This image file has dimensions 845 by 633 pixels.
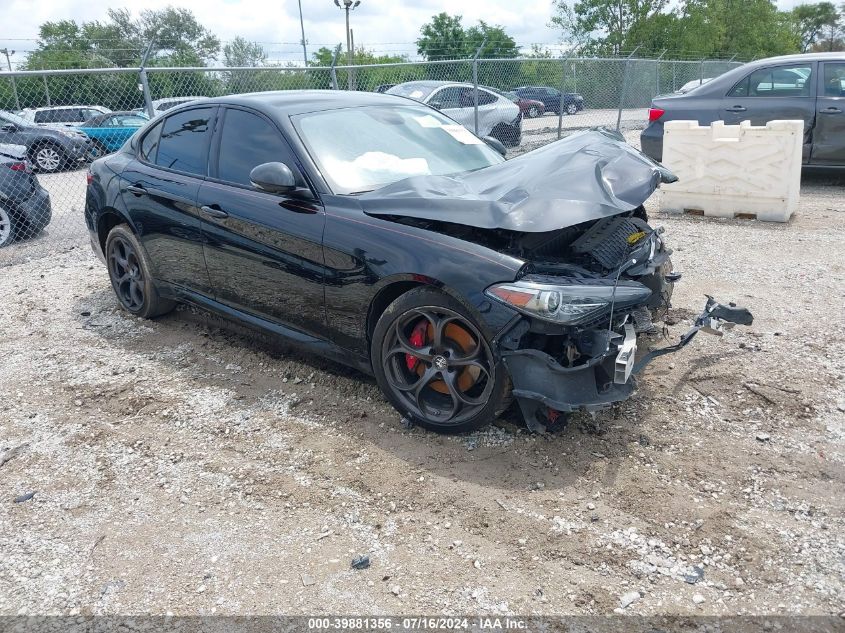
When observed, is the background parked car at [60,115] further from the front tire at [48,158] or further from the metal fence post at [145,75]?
the metal fence post at [145,75]

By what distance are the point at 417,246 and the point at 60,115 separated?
16.5 m

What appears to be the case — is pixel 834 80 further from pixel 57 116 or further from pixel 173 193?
pixel 57 116

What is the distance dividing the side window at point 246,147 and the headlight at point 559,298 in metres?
1.57

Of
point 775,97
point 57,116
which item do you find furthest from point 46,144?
point 775,97

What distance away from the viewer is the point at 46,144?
15.3m

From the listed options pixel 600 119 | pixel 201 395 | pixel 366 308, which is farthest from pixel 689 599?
pixel 600 119

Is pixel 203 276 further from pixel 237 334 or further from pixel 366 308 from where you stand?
pixel 366 308

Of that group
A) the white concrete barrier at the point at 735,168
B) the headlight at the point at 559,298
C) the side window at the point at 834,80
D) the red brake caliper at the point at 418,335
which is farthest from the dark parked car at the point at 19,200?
the side window at the point at 834,80

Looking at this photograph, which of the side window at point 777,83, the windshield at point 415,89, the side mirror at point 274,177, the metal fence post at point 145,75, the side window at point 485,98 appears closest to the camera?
the side mirror at point 274,177

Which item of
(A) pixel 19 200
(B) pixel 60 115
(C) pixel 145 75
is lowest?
(A) pixel 19 200

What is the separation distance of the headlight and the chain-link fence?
7.03 m

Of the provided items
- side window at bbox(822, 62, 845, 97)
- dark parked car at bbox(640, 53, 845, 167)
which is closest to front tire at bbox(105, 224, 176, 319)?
dark parked car at bbox(640, 53, 845, 167)

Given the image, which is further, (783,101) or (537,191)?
(783,101)

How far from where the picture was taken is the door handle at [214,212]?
14.0 ft
